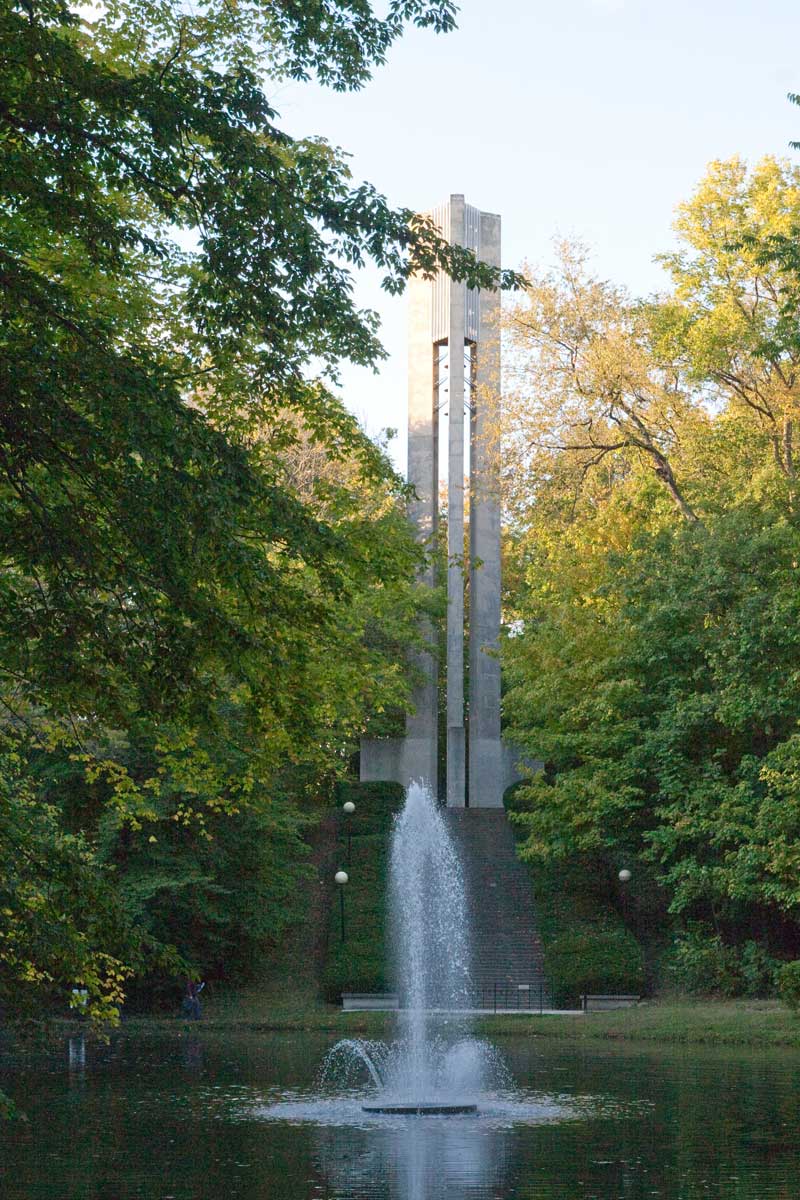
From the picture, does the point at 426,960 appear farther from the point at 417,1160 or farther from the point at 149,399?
the point at 149,399

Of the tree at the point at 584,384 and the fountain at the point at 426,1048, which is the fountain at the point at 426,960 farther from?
the tree at the point at 584,384

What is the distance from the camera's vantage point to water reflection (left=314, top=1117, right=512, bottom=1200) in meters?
10.0

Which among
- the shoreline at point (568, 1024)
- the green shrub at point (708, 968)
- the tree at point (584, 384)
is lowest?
the shoreline at point (568, 1024)

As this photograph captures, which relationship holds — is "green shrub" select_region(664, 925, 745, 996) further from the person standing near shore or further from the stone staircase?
the person standing near shore

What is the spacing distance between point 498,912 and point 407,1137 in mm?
19607

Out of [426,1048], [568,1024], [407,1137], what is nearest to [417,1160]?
[407,1137]

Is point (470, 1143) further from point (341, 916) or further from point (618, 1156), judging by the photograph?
point (341, 916)

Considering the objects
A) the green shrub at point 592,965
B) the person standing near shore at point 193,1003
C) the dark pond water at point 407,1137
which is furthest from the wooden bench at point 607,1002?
the dark pond water at point 407,1137

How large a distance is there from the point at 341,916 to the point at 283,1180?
20.6m

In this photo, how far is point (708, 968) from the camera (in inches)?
1082

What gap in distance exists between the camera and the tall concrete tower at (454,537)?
40.4 meters

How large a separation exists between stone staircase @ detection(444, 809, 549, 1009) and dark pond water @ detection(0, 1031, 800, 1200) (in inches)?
320

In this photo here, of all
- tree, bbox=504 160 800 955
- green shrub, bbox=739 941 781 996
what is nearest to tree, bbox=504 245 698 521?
tree, bbox=504 160 800 955

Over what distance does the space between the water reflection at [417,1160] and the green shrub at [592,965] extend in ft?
44.5
